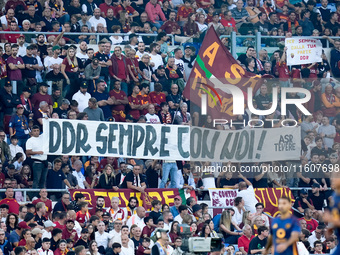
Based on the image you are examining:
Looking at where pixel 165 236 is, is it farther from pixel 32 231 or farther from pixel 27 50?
pixel 27 50

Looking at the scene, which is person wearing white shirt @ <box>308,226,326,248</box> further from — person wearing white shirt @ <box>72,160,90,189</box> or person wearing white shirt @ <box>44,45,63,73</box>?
person wearing white shirt @ <box>44,45,63,73</box>

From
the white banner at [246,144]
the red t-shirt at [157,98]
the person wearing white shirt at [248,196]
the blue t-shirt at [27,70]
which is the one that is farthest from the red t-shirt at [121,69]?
the person wearing white shirt at [248,196]

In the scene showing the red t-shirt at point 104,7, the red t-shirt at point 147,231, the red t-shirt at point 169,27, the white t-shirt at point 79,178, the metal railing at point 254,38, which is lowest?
the red t-shirt at point 147,231

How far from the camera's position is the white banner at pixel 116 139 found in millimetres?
19266

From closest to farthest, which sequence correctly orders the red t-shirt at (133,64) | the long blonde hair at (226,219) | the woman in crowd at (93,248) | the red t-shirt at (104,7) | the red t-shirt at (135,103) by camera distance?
the woman in crowd at (93,248) < the long blonde hair at (226,219) < the red t-shirt at (135,103) < the red t-shirt at (133,64) < the red t-shirt at (104,7)

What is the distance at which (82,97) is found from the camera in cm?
2139

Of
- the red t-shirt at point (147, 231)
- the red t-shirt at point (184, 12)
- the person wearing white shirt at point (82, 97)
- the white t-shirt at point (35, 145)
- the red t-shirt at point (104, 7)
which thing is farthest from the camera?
the red t-shirt at point (184, 12)

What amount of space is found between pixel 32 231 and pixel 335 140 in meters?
9.71

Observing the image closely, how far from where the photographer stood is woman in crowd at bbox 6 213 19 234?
1688 centimetres

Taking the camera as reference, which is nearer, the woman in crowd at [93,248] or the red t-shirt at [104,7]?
the woman in crowd at [93,248]

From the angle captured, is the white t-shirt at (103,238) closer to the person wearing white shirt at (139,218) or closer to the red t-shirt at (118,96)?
the person wearing white shirt at (139,218)

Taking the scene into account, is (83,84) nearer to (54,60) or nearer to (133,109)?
(54,60)

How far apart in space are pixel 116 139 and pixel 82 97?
215cm

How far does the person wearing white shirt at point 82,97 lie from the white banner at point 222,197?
3860 millimetres
